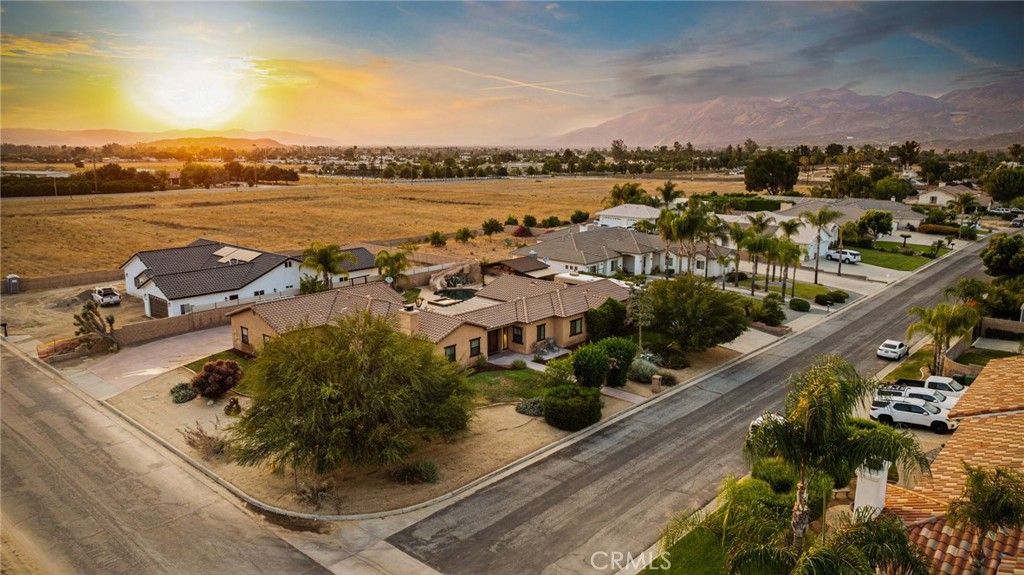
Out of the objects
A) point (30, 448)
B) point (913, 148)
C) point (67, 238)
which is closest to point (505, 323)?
point (30, 448)

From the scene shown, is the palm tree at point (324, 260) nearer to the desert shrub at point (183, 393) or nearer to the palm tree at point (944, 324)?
the desert shrub at point (183, 393)

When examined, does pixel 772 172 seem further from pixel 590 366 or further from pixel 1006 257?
pixel 590 366

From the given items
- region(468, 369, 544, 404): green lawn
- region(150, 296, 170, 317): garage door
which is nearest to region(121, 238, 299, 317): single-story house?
region(150, 296, 170, 317): garage door

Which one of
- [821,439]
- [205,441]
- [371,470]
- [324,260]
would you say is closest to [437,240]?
[324,260]

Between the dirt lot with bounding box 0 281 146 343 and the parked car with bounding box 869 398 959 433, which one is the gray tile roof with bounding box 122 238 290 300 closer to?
the dirt lot with bounding box 0 281 146 343

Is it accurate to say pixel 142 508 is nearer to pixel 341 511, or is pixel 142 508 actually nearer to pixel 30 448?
pixel 341 511

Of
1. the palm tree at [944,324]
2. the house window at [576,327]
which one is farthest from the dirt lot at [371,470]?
the palm tree at [944,324]
